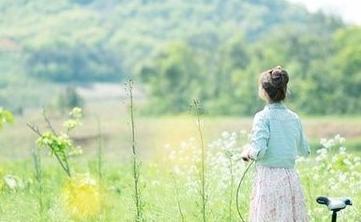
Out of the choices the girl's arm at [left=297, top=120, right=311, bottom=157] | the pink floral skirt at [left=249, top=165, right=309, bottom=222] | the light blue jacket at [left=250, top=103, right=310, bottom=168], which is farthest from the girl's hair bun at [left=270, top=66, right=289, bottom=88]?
the pink floral skirt at [left=249, top=165, right=309, bottom=222]

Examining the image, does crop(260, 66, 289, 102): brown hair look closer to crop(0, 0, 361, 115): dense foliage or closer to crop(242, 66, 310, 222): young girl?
crop(242, 66, 310, 222): young girl

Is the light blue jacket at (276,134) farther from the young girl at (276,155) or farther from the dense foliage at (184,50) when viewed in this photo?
the dense foliage at (184,50)

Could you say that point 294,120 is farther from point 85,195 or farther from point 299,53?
point 299,53

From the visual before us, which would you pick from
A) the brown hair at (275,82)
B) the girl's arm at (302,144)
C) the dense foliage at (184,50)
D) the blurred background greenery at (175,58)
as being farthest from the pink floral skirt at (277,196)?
the blurred background greenery at (175,58)

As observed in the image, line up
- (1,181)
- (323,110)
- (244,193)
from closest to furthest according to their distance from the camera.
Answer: (1,181) < (244,193) < (323,110)

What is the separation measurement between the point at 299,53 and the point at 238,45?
8.18 meters

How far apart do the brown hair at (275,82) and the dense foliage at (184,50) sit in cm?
2198

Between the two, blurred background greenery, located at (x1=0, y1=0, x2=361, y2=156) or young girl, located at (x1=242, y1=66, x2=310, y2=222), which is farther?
blurred background greenery, located at (x1=0, y1=0, x2=361, y2=156)

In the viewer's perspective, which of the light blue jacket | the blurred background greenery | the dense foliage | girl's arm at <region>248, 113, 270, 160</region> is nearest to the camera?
girl's arm at <region>248, 113, 270, 160</region>

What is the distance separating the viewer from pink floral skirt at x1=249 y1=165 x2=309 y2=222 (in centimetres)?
588

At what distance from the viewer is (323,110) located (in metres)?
52.7

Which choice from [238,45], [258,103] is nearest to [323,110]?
[258,103]

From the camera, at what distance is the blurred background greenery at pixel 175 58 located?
54094 millimetres

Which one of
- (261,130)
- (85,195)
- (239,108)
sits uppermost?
(261,130)
